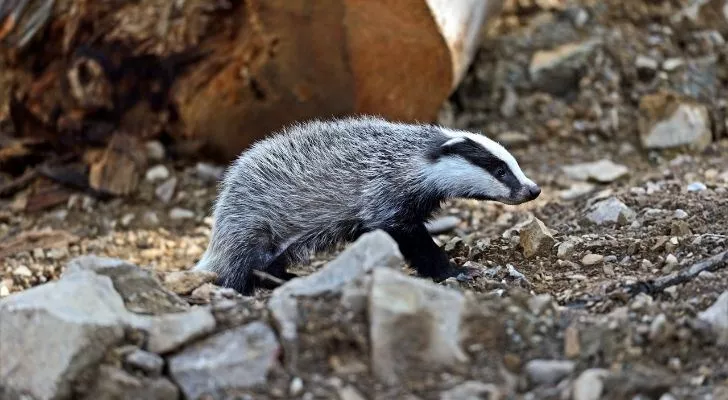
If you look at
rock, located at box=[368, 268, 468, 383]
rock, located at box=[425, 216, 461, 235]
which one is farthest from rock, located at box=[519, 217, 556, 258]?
rock, located at box=[368, 268, 468, 383]

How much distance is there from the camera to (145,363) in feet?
12.1

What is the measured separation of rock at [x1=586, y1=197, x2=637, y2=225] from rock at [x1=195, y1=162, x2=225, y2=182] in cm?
318

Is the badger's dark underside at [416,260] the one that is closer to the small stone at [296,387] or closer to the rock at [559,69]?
the small stone at [296,387]

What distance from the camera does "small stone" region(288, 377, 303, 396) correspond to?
140 inches

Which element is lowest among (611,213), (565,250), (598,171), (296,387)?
(598,171)

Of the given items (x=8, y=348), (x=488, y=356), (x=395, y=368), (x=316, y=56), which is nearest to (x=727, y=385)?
(x=488, y=356)

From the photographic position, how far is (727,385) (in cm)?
349

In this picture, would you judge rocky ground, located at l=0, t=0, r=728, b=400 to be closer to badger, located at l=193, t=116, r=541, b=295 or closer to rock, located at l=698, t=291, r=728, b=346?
rock, located at l=698, t=291, r=728, b=346

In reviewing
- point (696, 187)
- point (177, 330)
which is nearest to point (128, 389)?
point (177, 330)

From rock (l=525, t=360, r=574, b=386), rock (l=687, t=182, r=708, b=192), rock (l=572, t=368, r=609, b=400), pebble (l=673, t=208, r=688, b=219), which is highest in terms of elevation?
rock (l=572, t=368, r=609, b=400)

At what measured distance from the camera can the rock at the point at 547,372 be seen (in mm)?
3615

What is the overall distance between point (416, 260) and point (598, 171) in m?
2.88

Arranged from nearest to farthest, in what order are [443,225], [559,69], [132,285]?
[132,285] → [443,225] → [559,69]

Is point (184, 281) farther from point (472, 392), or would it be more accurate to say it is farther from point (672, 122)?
point (672, 122)
